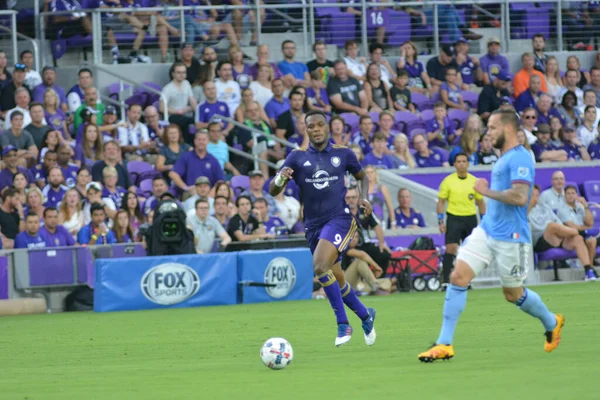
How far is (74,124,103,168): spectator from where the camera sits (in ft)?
68.3

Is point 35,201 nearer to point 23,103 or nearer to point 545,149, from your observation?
point 23,103

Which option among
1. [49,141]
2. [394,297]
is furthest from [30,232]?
[394,297]

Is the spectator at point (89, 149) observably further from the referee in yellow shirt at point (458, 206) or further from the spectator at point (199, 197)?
the referee in yellow shirt at point (458, 206)

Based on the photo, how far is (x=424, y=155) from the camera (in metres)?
23.9

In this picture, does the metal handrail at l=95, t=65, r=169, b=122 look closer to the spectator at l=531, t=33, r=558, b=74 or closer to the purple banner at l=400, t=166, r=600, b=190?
the purple banner at l=400, t=166, r=600, b=190

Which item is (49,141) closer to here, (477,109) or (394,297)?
(394,297)

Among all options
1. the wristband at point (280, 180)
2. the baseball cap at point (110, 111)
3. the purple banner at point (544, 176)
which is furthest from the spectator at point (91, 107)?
the wristband at point (280, 180)

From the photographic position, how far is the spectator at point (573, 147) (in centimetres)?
2498

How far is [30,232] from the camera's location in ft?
62.4

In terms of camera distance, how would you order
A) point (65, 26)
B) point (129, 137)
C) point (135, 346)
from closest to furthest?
point (135, 346) < point (129, 137) < point (65, 26)

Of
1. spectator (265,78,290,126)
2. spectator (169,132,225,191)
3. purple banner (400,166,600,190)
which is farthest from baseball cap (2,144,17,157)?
purple banner (400,166,600,190)

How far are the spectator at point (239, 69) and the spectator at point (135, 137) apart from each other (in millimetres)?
2549

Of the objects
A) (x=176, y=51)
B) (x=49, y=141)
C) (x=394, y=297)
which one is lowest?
(x=394, y=297)

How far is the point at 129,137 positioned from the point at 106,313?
190 inches
